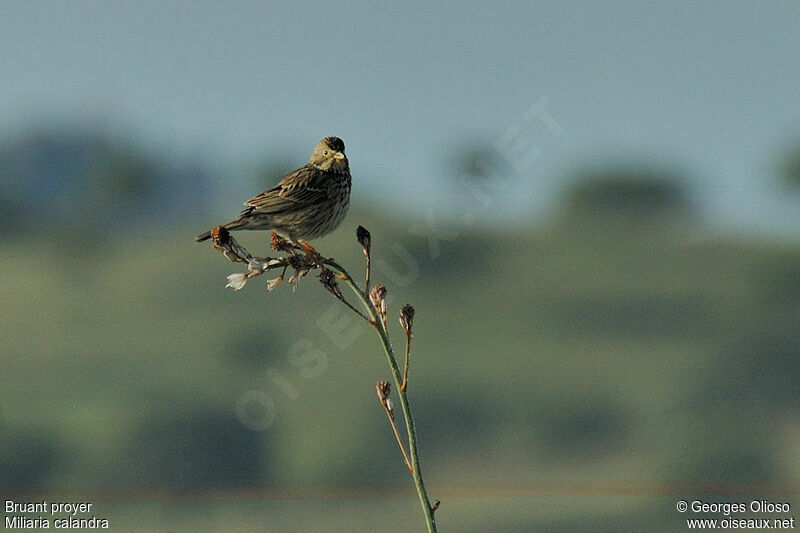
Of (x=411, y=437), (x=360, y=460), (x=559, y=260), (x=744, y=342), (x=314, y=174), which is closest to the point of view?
(x=411, y=437)

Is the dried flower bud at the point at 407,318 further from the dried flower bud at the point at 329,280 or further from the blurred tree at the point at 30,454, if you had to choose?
the blurred tree at the point at 30,454

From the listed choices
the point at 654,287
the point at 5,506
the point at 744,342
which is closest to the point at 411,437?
the point at 5,506

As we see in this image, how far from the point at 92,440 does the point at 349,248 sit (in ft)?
8.17

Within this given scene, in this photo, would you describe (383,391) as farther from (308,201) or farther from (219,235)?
(308,201)

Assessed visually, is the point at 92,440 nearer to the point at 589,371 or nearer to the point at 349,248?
the point at 349,248

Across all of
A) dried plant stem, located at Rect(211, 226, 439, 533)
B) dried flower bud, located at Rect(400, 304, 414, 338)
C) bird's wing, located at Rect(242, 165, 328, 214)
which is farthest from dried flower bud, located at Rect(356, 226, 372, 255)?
bird's wing, located at Rect(242, 165, 328, 214)

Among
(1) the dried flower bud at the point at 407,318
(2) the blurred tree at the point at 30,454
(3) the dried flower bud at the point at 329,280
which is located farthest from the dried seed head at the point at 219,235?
(2) the blurred tree at the point at 30,454

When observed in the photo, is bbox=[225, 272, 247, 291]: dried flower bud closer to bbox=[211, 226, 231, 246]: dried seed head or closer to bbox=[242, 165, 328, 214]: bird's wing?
bbox=[211, 226, 231, 246]: dried seed head

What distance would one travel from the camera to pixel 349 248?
7680mm

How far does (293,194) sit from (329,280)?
787 mm

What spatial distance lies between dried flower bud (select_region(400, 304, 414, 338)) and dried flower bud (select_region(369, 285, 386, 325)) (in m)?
0.02

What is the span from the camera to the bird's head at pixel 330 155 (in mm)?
2062

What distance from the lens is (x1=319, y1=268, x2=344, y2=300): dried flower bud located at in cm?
114

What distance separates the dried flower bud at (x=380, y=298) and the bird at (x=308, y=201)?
2.13 ft
